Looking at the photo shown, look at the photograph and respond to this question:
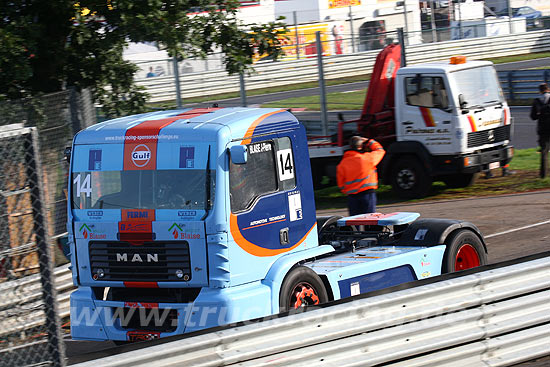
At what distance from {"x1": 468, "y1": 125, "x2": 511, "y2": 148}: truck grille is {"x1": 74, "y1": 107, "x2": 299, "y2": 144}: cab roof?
7.84 meters

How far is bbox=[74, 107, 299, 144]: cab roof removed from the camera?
293 inches

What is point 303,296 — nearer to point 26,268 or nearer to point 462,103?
point 26,268

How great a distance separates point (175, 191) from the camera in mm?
7406

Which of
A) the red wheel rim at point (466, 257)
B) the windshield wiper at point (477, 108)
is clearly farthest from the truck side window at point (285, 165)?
the windshield wiper at point (477, 108)

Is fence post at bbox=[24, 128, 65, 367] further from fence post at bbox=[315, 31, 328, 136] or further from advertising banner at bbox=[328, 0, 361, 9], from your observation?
advertising banner at bbox=[328, 0, 361, 9]

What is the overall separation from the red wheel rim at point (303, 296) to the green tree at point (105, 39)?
16.0ft

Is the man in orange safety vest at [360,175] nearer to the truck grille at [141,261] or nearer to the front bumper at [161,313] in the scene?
the front bumper at [161,313]

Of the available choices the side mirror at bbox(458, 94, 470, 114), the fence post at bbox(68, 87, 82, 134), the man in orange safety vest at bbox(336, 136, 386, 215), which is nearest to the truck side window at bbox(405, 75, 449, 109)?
the side mirror at bbox(458, 94, 470, 114)

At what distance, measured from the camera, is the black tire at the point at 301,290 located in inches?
298

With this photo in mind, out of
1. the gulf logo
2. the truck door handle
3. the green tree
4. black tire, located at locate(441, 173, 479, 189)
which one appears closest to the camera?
the gulf logo

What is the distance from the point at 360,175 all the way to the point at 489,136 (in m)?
5.18

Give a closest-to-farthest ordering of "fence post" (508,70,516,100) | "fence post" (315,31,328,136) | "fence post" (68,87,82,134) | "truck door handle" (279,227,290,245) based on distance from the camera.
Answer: "truck door handle" (279,227,290,245), "fence post" (68,87,82,134), "fence post" (315,31,328,136), "fence post" (508,70,516,100)

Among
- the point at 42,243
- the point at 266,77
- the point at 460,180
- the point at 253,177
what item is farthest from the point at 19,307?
the point at 266,77

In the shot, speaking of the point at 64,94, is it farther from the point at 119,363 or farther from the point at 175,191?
the point at 119,363
